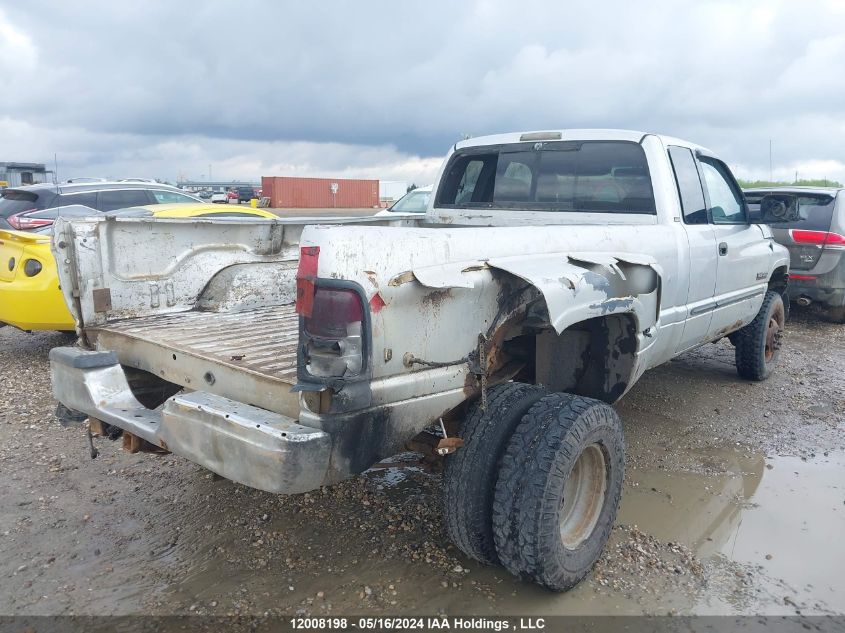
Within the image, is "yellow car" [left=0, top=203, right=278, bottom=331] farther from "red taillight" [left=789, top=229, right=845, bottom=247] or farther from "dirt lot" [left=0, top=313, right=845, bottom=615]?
"red taillight" [left=789, top=229, right=845, bottom=247]

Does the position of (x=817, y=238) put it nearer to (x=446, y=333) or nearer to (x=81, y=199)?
(x=446, y=333)

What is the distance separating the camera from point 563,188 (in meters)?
4.45

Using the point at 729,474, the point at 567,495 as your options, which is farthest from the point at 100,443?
the point at 729,474

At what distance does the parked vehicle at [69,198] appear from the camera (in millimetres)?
7750

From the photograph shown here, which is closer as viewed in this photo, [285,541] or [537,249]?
[537,249]

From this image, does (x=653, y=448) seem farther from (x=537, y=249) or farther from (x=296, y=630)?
(x=296, y=630)

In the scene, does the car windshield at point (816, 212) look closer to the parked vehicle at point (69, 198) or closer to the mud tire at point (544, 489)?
the mud tire at point (544, 489)

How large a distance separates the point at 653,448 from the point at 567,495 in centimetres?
178

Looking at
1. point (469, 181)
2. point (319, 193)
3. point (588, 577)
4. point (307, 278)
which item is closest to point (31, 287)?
point (469, 181)

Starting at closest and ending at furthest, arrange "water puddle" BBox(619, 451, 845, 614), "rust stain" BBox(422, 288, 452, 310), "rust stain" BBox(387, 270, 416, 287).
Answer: "rust stain" BBox(387, 270, 416, 287)
"rust stain" BBox(422, 288, 452, 310)
"water puddle" BBox(619, 451, 845, 614)

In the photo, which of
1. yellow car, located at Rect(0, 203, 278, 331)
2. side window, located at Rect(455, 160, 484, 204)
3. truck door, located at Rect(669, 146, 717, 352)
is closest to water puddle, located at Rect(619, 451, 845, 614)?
truck door, located at Rect(669, 146, 717, 352)

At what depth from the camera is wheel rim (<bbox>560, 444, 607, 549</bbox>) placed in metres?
3.10

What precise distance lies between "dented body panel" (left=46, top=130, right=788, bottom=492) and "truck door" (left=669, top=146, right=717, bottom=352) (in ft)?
0.07

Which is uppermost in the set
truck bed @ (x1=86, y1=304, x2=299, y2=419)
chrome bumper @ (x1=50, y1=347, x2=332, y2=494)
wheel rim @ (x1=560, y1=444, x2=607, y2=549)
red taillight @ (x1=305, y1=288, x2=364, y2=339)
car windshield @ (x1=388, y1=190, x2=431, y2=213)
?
car windshield @ (x1=388, y1=190, x2=431, y2=213)
